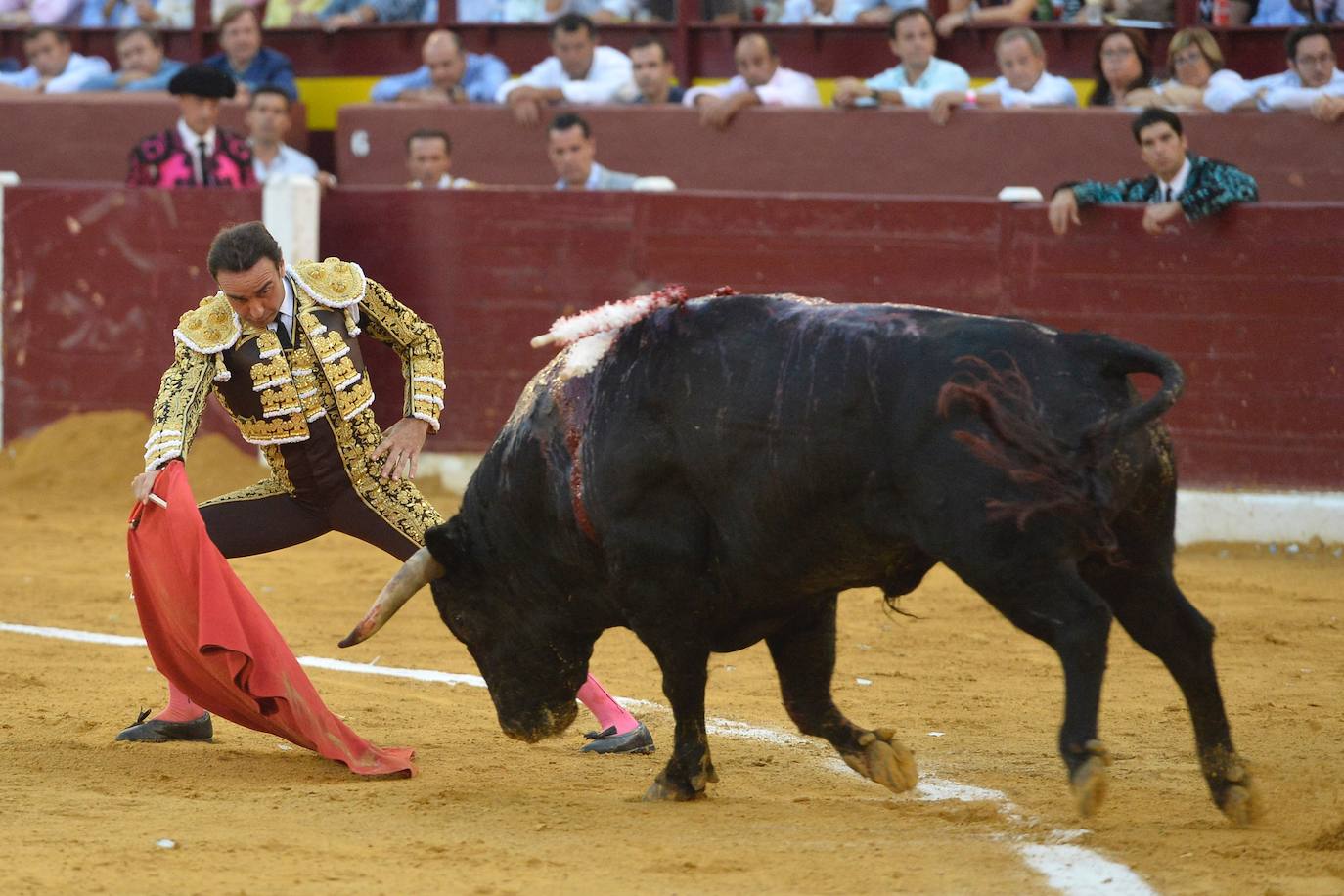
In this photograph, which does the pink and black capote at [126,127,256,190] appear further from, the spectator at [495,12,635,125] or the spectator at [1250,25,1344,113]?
the spectator at [1250,25,1344,113]

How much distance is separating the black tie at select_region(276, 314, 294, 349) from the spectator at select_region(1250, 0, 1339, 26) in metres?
5.67

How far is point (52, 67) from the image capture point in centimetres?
1084

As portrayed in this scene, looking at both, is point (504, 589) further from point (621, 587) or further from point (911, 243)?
point (911, 243)

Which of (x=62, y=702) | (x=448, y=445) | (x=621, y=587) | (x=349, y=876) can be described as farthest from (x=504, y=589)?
(x=448, y=445)

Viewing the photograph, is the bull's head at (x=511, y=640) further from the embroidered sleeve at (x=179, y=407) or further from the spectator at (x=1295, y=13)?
the spectator at (x=1295, y=13)

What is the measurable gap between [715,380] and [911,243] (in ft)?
13.8

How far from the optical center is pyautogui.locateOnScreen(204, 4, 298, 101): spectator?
9.91m

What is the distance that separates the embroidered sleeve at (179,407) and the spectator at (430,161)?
4.39 m

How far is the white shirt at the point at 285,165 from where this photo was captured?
9305 mm

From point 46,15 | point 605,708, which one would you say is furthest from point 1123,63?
point 46,15

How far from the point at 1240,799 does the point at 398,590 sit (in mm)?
1745

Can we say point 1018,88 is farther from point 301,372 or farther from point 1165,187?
point 301,372

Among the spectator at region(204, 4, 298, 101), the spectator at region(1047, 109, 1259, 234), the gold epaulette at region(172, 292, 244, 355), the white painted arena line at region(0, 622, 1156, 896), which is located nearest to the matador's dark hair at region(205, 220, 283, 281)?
the gold epaulette at region(172, 292, 244, 355)

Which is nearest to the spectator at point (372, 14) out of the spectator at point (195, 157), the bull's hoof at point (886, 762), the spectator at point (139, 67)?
the spectator at point (139, 67)
